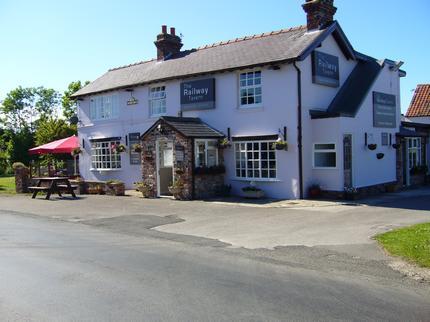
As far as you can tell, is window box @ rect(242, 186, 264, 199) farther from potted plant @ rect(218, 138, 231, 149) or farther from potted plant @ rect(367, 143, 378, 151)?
potted plant @ rect(367, 143, 378, 151)

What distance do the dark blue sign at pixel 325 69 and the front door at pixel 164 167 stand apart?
654cm

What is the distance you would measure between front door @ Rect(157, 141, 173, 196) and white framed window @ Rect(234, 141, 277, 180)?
9.84 feet

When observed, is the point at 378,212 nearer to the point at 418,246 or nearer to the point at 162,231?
the point at 418,246

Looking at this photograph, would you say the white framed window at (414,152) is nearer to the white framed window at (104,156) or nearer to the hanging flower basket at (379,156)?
the hanging flower basket at (379,156)

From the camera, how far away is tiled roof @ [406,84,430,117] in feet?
103

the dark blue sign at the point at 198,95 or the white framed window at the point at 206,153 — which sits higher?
the dark blue sign at the point at 198,95

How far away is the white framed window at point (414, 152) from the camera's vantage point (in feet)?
76.7

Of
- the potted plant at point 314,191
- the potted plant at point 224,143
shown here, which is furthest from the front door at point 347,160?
the potted plant at point 224,143

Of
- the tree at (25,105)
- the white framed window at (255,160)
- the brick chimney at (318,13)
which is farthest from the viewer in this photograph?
the tree at (25,105)

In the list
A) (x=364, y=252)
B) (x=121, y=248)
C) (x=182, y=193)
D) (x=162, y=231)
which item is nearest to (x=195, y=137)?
(x=182, y=193)

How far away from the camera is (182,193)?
1825cm

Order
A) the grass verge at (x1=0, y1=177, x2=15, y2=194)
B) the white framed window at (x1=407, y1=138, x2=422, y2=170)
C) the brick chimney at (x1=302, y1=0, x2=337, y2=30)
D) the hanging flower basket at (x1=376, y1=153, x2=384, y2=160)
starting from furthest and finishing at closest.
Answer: the grass verge at (x1=0, y1=177, x2=15, y2=194) < the white framed window at (x1=407, y1=138, x2=422, y2=170) < the hanging flower basket at (x1=376, y1=153, x2=384, y2=160) < the brick chimney at (x1=302, y1=0, x2=337, y2=30)

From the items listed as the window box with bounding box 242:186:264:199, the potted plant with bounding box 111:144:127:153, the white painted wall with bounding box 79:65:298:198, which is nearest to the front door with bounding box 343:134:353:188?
the white painted wall with bounding box 79:65:298:198

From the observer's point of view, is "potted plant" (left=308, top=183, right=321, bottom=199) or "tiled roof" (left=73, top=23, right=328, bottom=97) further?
"tiled roof" (left=73, top=23, right=328, bottom=97)
